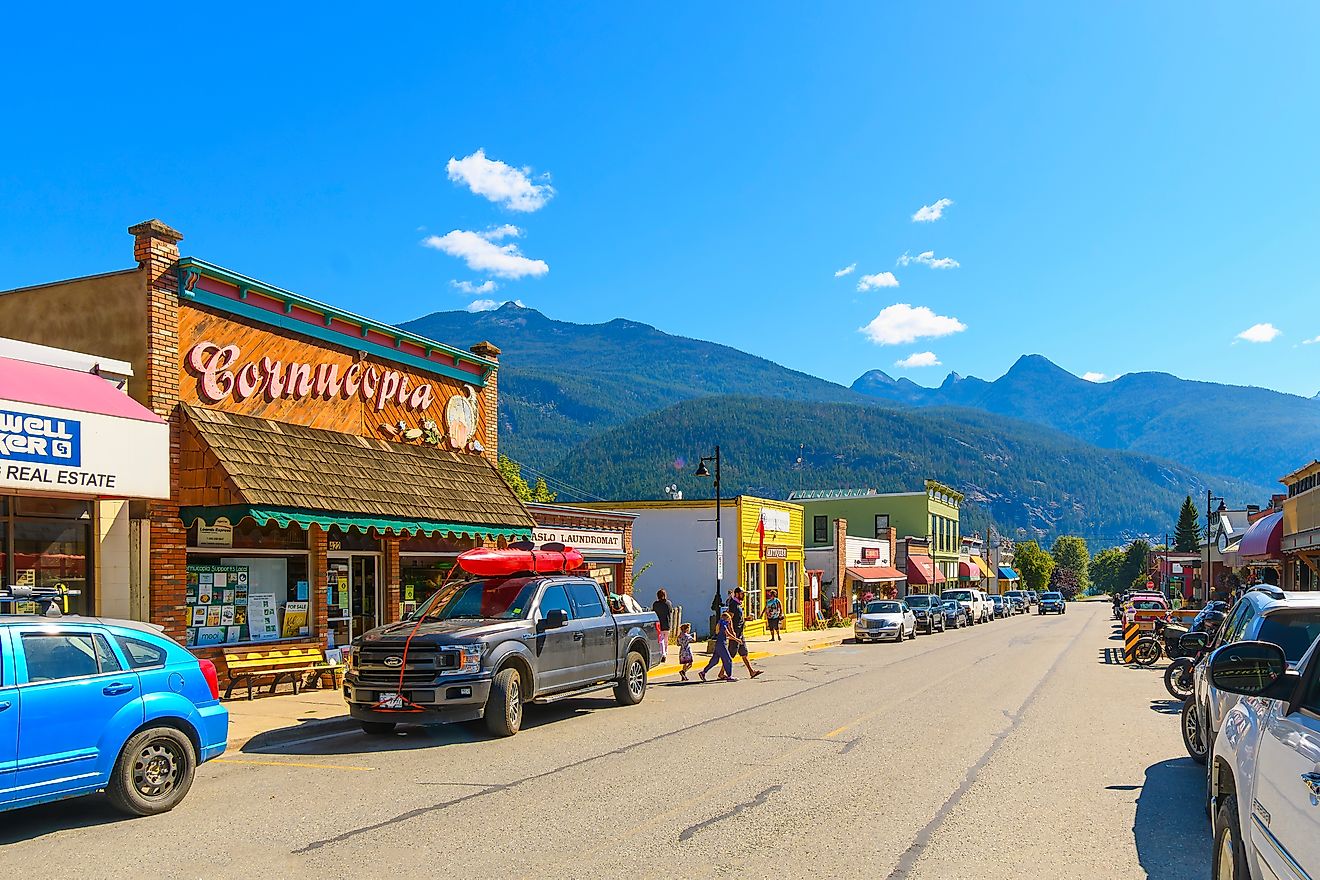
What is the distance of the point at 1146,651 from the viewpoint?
1027 inches

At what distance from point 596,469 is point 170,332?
175m

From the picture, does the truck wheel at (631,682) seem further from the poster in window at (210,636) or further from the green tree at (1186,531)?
the green tree at (1186,531)

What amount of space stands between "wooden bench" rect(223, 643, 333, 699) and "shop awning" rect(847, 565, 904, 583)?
3988cm

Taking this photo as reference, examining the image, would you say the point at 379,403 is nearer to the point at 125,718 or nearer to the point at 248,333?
the point at 248,333

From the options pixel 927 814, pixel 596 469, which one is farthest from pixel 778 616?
pixel 596 469

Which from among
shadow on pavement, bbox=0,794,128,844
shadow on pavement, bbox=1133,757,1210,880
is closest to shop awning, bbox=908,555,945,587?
shadow on pavement, bbox=1133,757,1210,880

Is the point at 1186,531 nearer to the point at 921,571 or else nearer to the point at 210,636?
the point at 921,571

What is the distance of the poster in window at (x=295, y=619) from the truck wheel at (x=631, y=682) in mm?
A: 5606

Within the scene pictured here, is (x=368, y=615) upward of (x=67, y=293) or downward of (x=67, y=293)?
downward

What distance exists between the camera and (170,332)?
632 inches

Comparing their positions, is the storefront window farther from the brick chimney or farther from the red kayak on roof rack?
the red kayak on roof rack

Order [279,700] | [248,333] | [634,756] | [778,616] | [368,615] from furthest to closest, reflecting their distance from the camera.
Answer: [778,616]
[368,615]
[248,333]
[279,700]
[634,756]

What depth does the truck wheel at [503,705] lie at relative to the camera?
12688mm

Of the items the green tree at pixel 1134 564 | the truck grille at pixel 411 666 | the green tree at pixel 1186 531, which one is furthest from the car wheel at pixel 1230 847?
the green tree at pixel 1134 564
